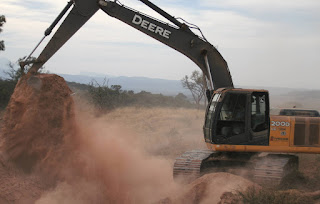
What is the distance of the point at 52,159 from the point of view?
9.55 m

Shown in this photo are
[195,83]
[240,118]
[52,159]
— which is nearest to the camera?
[52,159]

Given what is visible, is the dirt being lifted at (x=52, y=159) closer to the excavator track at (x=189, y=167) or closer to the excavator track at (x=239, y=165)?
the excavator track at (x=189, y=167)

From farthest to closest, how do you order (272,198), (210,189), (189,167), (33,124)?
1. (189,167)
2. (33,124)
3. (210,189)
4. (272,198)

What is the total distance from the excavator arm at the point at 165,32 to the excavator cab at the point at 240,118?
1.06 m

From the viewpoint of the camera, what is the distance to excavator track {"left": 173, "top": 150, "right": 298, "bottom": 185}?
988 cm

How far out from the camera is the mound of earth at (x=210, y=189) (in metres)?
Answer: 8.29

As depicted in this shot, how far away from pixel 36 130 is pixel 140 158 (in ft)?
14.7

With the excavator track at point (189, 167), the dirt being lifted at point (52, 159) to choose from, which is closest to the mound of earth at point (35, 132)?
the dirt being lifted at point (52, 159)

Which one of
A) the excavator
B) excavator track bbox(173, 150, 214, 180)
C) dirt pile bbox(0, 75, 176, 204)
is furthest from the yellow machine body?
dirt pile bbox(0, 75, 176, 204)

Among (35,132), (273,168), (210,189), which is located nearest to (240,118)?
(273,168)

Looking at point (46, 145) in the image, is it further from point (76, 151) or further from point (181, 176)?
point (181, 176)

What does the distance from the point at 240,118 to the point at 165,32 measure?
2935mm

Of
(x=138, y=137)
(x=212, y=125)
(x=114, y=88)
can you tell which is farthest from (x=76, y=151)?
(x=114, y=88)

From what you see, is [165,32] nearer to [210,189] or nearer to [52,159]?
[52,159]
